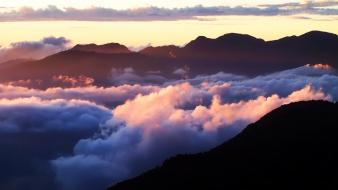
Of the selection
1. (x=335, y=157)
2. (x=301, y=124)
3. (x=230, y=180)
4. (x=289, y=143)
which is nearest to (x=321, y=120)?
(x=301, y=124)

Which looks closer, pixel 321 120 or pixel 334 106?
pixel 321 120

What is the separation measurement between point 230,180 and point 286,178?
12307 mm

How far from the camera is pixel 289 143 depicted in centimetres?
15112

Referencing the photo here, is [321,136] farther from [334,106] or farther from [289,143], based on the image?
[334,106]

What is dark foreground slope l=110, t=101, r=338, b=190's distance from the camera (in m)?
129

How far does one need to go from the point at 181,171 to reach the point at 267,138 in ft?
89.3

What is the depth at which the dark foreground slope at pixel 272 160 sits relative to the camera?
129000mm

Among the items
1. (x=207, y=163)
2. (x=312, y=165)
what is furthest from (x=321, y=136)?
(x=207, y=163)

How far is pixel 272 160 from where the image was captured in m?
142

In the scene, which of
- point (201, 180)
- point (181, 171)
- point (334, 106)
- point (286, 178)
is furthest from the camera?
point (334, 106)

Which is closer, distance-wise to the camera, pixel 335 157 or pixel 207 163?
pixel 335 157

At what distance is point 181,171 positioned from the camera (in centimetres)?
14900

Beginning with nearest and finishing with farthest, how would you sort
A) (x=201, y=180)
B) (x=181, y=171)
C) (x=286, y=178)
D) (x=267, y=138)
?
1. (x=286, y=178)
2. (x=201, y=180)
3. (x=181, y=171)
4. (x=267, y=138)

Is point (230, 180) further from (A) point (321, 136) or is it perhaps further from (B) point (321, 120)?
(B) point (321, 120)
